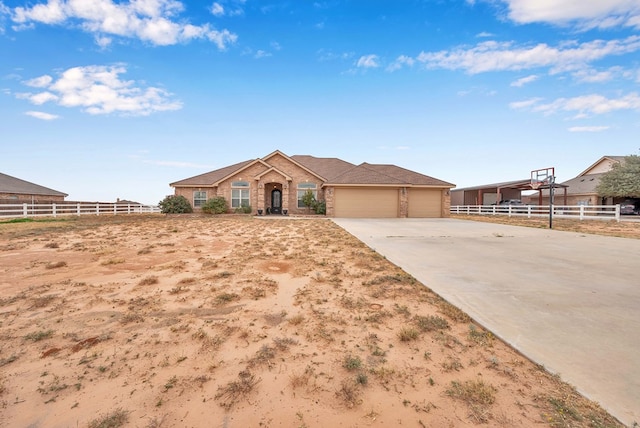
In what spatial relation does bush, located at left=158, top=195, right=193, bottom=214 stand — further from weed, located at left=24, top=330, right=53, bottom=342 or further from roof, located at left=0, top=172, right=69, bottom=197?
weed, located at left=24, top=330, right=53, bottom=342

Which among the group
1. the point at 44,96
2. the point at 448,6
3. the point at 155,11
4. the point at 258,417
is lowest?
the point at 258,417

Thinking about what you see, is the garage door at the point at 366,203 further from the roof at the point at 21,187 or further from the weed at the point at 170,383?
the roof at the point at 21,187

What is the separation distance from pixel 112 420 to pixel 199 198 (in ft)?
85.9

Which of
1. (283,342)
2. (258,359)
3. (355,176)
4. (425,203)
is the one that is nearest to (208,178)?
(355,176)

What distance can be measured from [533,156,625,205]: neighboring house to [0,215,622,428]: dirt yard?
40180mm

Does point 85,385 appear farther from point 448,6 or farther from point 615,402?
point 448,6

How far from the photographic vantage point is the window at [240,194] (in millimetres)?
25266

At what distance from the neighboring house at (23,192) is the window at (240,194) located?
22357 millimetres

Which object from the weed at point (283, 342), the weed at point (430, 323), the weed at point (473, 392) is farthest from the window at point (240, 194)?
the weed at point (473, 392)

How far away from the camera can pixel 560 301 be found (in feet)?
13.1

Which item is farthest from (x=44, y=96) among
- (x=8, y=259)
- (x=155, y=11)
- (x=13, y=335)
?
(x=13, y=335)

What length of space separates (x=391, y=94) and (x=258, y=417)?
29.6 metres

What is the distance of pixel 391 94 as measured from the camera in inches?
1062

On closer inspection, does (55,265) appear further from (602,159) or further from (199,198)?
(602,159)
